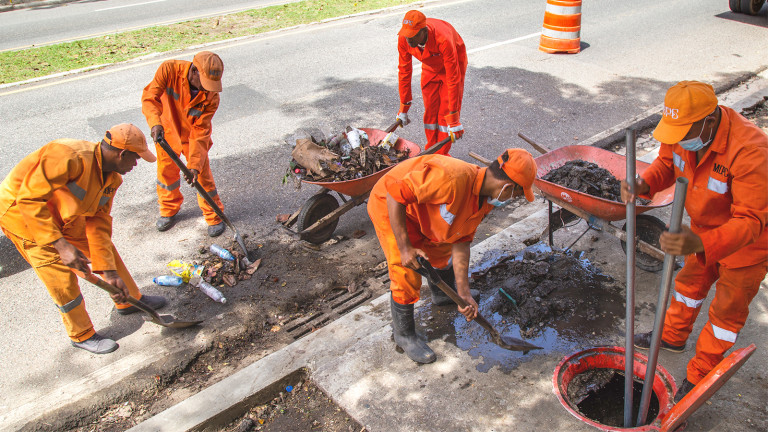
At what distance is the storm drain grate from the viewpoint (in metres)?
4.48

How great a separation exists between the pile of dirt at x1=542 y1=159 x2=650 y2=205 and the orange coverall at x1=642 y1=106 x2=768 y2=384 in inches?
28.1

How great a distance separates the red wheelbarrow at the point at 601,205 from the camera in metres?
4.04

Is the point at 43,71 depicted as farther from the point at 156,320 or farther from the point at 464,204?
the point at 464,204

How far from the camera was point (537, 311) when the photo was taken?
4.24m

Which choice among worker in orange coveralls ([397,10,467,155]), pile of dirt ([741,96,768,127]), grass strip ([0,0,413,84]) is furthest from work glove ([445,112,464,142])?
grass strip ([0,0,413,84])

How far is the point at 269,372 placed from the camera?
3846mm

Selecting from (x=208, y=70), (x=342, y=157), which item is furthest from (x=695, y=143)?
(x=208, y=70)

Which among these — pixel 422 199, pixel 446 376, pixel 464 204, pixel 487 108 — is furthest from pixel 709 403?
pixel 487 108

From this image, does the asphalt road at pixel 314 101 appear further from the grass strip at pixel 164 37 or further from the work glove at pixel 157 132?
the work glove at pixel 157 132

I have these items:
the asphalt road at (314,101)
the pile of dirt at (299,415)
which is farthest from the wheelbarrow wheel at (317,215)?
the pile of dirt at (299,415)

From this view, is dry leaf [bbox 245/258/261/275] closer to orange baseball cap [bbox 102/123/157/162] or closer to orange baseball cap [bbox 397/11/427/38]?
orange baseball cap [bbox 102/123/157/162]

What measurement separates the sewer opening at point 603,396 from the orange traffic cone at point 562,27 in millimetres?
8098

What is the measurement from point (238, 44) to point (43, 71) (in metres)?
3.66

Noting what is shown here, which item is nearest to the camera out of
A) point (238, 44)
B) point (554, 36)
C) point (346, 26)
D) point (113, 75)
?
point (113, 75)
